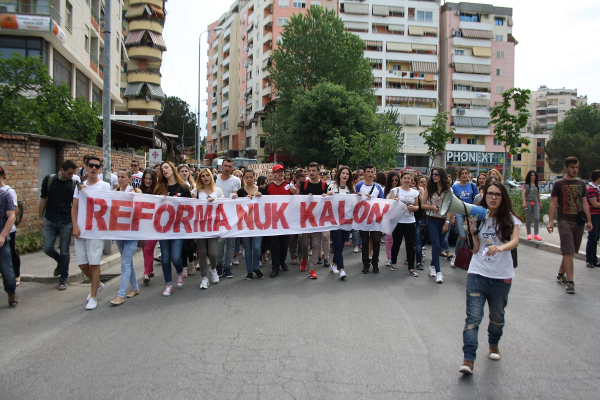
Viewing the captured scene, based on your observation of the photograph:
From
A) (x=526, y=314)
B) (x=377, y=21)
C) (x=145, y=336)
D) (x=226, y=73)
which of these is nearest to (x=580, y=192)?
(x=526, y=314)

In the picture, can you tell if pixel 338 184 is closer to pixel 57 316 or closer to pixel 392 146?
pixel 57 316

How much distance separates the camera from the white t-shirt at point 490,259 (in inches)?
164

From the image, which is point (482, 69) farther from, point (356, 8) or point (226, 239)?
point (226, 239)

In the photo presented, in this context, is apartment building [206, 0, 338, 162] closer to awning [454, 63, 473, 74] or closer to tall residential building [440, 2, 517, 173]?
tall residential building [440, 2, 517, 173]

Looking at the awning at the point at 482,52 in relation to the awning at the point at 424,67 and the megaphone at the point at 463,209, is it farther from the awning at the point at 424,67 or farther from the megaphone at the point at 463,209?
the megaphone at the point at 463,209

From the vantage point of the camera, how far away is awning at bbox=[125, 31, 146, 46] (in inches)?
2002

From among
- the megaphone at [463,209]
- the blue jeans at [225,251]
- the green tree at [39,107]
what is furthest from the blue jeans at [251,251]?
the green tree at [39,107]

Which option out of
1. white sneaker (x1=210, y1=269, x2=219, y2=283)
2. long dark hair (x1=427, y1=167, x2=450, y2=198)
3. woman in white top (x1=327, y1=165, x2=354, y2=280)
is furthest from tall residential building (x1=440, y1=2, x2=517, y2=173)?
white sneaker (x1=210, y1=269, x2=219, y2=283)

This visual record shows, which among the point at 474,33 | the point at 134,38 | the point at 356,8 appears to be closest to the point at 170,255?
the point at 134,38

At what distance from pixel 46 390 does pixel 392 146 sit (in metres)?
23.1

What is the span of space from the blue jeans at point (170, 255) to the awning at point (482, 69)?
215 feet

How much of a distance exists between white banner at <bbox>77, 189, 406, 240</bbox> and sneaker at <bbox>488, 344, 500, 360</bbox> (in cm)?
392

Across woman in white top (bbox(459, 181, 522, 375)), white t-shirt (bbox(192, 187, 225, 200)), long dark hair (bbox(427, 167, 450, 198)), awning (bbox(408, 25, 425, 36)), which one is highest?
awning (bbox(408, 25, 425, 36))

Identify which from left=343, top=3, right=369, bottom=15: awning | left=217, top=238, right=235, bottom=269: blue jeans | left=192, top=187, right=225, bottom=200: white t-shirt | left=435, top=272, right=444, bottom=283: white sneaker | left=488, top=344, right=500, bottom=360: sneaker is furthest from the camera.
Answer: left=343, top=3, right=369, bottom=15: awning
